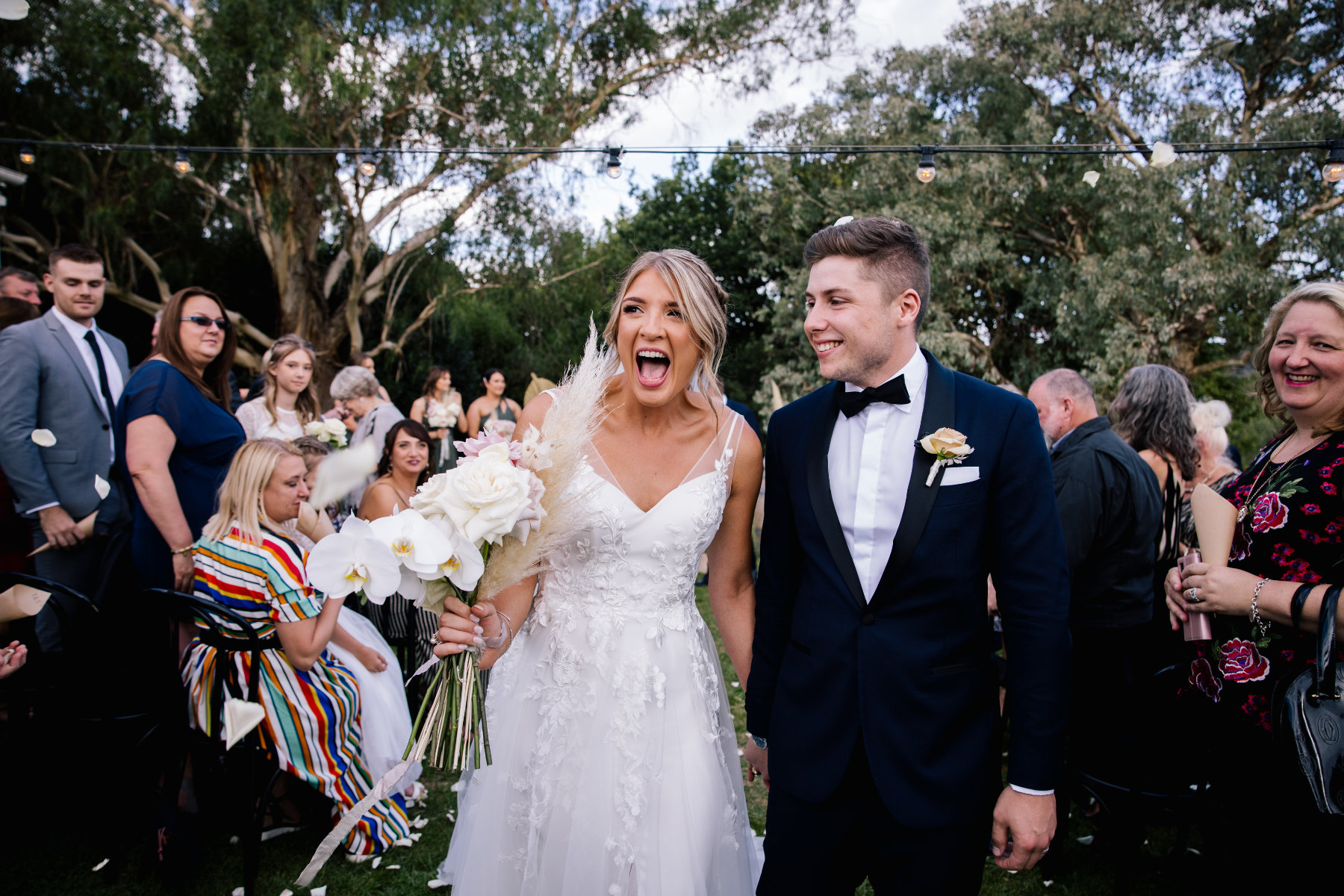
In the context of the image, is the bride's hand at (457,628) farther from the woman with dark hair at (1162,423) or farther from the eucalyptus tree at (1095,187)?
the eucalyptus tree at (1095,187)

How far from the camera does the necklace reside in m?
2.31

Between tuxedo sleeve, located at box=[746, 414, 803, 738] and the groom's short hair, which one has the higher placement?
the groom's short hair

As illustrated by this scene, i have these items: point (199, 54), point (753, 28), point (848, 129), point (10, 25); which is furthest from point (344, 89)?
point (848, 129)

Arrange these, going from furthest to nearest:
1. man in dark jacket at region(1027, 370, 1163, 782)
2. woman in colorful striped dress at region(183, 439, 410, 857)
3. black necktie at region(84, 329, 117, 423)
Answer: black necktie at region(84, 329, 117, 423) < man in dark jacket at region(1027, 370, 1163, 782) < woman in colorful striped dress at region(183, 439, 410, 857)

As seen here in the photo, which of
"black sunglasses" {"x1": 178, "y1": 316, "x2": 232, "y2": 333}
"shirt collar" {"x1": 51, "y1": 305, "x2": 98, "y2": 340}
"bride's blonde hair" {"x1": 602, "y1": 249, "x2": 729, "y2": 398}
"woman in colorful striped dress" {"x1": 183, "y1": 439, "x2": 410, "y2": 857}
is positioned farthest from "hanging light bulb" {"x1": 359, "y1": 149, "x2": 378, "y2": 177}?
"bride's blonde hair" {"x1": 602, "y1": 249, "x2": 729, "y2": 398}

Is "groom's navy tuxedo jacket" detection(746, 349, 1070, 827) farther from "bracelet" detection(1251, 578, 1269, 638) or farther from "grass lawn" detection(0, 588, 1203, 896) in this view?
"grass lawn" detection(0, 588, 1203, 896)

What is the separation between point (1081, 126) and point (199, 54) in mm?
17278

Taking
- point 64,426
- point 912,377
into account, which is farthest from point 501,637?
point 64,426

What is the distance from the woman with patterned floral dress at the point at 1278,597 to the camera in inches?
82.5

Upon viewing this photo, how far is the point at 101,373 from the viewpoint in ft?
14.3

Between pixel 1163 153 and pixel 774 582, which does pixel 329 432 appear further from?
pixel 1163 153

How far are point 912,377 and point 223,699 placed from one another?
3.00 meters

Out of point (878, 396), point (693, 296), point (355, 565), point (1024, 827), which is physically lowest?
point (1024, 827)

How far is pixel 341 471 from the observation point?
5.10 feet
